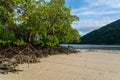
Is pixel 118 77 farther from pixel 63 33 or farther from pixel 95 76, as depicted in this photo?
pixel 63 33

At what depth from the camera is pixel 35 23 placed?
23219 mm

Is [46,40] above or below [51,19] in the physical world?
below

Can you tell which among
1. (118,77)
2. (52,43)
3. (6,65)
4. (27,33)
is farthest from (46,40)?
(118,77)

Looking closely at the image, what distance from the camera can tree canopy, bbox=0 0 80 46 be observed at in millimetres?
18864

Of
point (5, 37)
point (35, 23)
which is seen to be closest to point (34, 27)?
point (35, 23)

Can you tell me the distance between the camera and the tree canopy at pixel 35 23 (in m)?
18.9

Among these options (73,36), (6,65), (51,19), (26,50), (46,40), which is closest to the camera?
(6,65)

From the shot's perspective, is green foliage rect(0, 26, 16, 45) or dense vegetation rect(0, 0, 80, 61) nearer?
dense vegetation rect(0, 0, 80, 61)

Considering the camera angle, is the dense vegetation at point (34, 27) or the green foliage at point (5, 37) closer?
the dense vegetation at point (34, 27)

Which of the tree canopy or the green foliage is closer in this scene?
the tree canopy

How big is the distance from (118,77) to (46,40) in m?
15.2

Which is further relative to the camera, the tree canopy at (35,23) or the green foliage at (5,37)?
the green foliage at (5,37)

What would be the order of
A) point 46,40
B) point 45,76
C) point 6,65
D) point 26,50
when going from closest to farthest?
point 45,76 → point 6,65 → point 26,50 → point 46,40

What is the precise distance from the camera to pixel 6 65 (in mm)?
13141
